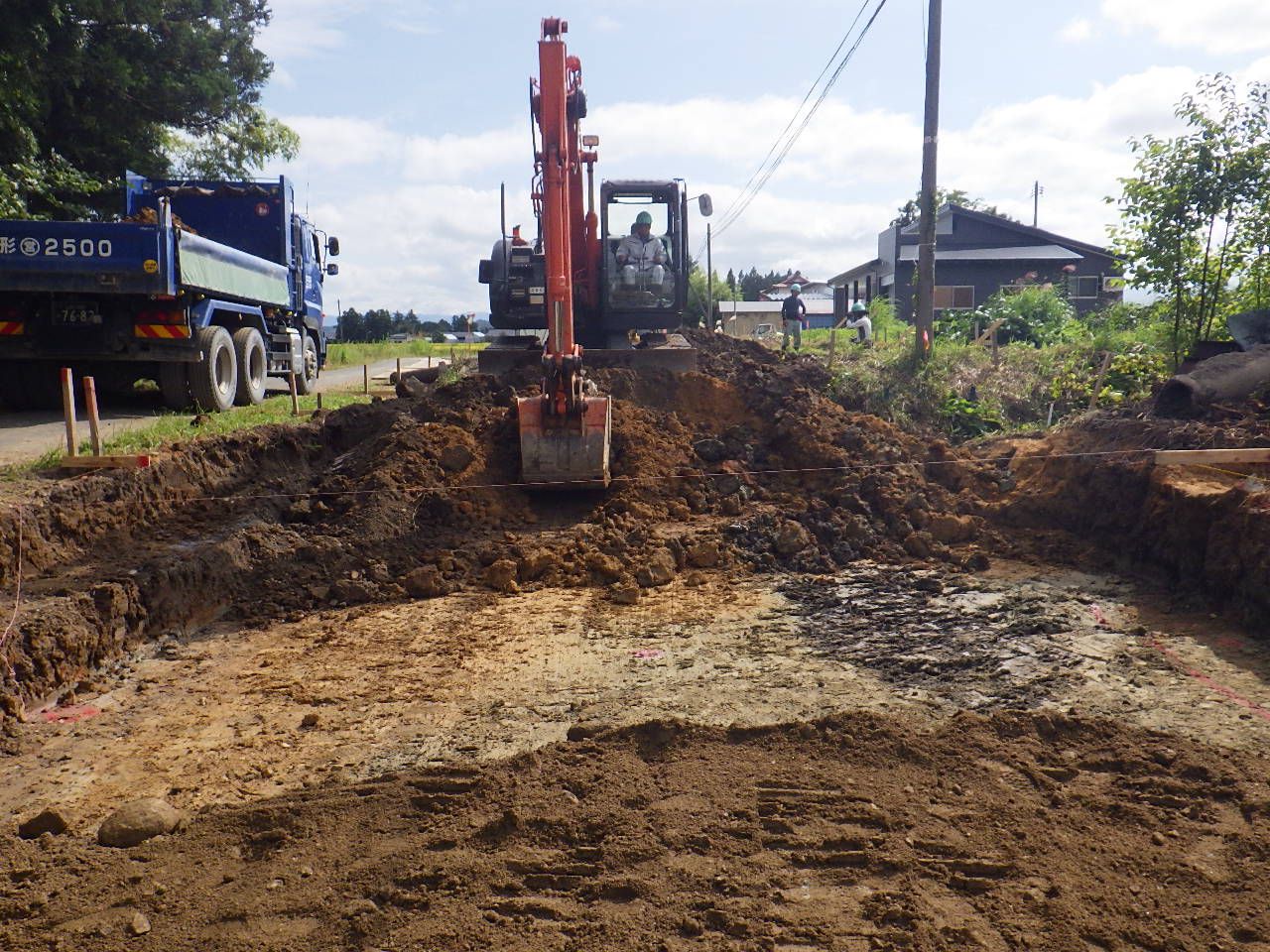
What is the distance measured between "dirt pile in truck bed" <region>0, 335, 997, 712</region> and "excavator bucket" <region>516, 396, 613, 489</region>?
0.99ft

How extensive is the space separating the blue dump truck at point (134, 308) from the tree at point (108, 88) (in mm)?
4469

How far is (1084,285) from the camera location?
107 ft

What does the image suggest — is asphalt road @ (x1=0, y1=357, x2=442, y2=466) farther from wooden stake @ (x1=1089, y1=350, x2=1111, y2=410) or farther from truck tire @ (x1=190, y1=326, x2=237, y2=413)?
wooden stake @ (x1=1089, y1=350, x2=1111, y2=410)

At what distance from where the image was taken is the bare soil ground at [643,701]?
3.32 metres

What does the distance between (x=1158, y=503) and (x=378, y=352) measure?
95.0 ft

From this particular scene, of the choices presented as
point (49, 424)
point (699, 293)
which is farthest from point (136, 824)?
point (699, 293)

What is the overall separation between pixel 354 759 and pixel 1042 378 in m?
12.8

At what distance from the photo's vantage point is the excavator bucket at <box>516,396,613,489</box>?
29.8ft

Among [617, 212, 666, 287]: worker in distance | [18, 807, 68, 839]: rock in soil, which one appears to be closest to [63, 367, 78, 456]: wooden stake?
[18, 807, 68, 839]: rock in soil

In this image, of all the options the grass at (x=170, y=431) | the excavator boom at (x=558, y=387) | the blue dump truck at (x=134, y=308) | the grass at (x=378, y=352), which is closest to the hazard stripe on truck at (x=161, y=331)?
the blue dump truck at (x=134, y=308)

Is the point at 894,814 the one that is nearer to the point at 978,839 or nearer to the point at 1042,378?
the point at 978,839

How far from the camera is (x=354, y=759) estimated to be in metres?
4.51

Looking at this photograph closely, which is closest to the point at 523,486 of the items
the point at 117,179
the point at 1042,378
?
the point at 1042,378

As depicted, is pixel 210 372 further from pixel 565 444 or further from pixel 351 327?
pixel 351 327
